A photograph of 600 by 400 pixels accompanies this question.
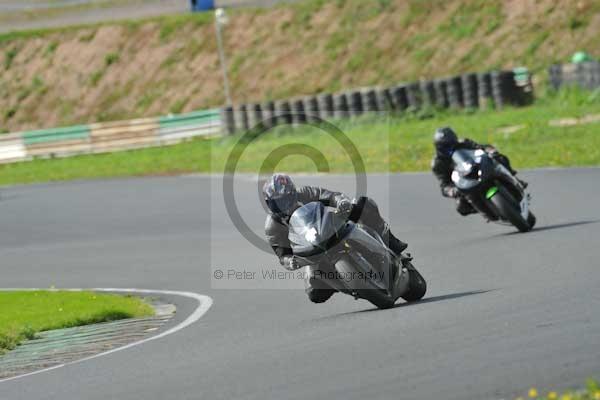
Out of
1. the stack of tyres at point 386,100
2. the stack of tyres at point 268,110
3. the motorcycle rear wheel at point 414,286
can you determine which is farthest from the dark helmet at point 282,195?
the stack of tyres at point 268,110

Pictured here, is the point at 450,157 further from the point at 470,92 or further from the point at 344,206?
the point at 470,92

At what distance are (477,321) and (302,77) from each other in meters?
37.1

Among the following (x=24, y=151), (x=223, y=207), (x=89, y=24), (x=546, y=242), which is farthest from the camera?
(x=89, y=24)

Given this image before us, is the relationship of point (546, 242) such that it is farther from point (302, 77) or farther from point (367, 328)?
point (302, 77)

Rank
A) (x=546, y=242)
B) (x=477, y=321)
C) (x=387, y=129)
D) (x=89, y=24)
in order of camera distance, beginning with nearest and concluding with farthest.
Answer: (x=477, y=321), (x=546, y=242), (x=387, y=129), (x=89, y=24)

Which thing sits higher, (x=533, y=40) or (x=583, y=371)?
(x=533, y=40)

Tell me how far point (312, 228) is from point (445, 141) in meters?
5.50

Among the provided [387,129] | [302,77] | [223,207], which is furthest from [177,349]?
[302,77]

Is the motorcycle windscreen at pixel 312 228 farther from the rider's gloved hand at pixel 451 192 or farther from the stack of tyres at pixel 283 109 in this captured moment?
the stack of tyres at pixel 283 109

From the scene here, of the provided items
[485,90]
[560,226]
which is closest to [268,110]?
[485,90]

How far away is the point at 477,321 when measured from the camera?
8.62 meters

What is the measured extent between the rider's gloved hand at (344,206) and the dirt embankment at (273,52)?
1119 inches

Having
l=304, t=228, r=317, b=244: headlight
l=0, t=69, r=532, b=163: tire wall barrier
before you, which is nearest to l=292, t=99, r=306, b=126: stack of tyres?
l=0, t=69, r=532, b=163: tire wall barrier

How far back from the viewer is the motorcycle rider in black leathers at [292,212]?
32.7 feet
